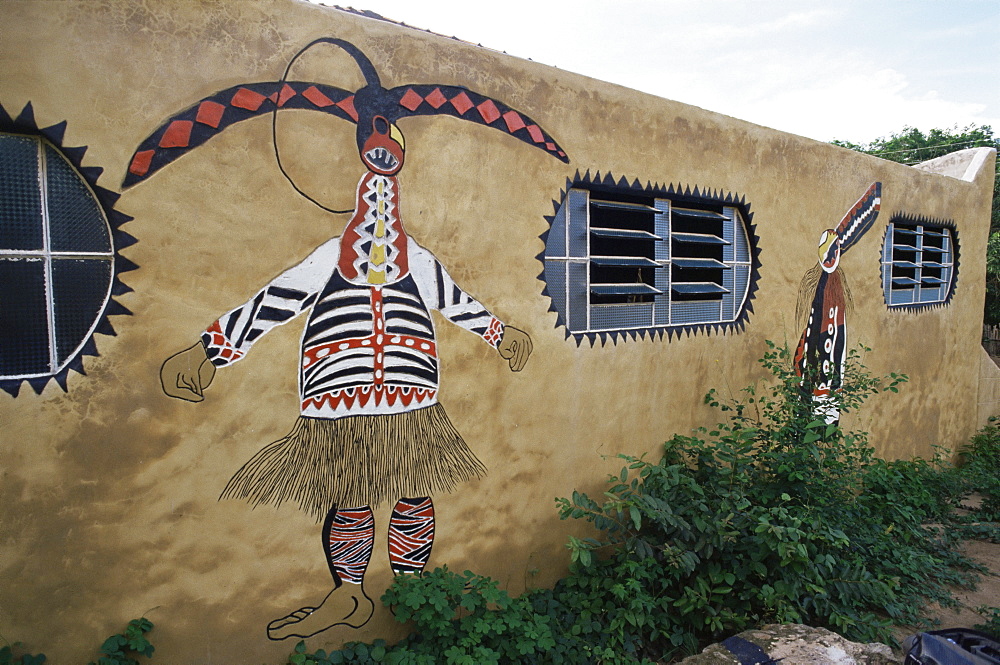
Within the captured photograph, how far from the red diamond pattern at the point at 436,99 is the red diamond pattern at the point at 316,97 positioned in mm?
487

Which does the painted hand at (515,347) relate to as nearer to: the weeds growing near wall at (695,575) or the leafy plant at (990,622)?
the weeds growing near wall at (695,575)

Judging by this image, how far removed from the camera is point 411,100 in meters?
2.76

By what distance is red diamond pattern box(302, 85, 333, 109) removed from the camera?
2.49m

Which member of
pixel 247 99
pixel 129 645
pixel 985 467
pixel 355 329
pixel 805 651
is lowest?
pixel 985 467

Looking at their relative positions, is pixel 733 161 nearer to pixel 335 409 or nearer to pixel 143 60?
pixel 335 409

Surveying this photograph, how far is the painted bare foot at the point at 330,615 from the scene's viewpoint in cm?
250

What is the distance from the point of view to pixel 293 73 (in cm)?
245

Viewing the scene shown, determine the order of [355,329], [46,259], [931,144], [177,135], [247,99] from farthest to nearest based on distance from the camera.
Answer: [931,144] < [355,329] < [247,99] < [177,135] < [46,259]

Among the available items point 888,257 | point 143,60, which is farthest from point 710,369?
point 143,60

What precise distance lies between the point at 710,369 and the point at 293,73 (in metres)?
3.20

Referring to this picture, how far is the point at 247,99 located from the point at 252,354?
101 centimetres

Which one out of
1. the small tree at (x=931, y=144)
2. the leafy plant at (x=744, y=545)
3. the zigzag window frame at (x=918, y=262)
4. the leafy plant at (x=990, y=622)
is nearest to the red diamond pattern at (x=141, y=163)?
the leafy plant at (x=744, y=545)

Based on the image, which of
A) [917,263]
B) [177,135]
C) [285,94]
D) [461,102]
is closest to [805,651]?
[461,102]

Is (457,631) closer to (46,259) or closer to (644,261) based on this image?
(46,259)
